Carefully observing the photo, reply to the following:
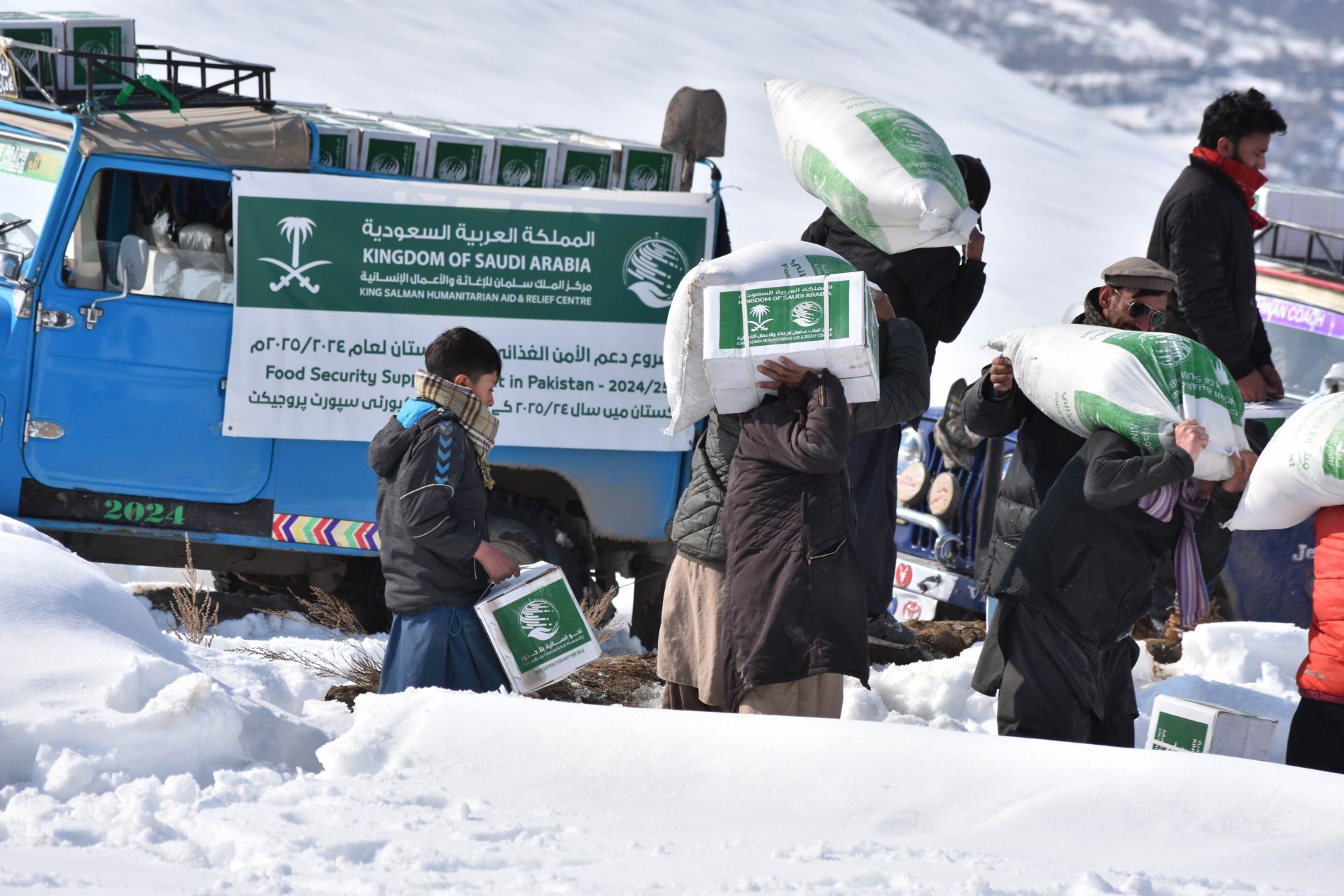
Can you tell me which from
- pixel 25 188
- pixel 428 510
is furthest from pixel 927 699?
pixel 25 188

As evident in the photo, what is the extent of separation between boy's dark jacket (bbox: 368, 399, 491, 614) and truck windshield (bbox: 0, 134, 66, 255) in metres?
2.65

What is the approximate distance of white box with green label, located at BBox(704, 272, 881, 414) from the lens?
394cm

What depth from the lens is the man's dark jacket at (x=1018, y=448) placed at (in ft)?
14.6

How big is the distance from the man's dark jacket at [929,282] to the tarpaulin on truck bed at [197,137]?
2324 mm

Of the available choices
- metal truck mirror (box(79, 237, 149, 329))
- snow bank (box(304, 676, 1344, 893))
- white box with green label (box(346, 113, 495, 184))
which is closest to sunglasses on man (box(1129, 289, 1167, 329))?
snow bank (box(304, 676, 1344, 893))

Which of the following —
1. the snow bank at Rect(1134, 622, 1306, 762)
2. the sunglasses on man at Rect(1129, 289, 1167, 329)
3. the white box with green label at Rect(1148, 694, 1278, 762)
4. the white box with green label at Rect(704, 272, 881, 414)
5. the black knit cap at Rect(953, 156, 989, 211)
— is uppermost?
the black knit cap at Rect(953, 156, 989, 211)

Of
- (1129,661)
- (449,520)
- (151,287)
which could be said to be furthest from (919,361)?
(151,287)

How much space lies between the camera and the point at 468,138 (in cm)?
636

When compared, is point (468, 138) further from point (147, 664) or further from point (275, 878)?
point (275, 878)

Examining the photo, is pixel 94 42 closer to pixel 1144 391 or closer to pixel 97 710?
pixel 97 710

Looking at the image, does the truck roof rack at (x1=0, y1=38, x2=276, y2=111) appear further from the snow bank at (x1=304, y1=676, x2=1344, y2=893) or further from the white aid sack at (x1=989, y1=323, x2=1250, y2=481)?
the white aid sack at (x1=989, y1=323, x2=1250, y2=481)

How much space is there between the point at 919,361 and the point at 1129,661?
106 cm

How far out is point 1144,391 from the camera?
4.09 m

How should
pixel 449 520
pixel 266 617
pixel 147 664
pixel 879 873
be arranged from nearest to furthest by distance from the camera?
pixel 879 873
pixel 147 664
pixel 449 520
pixel 266 617
